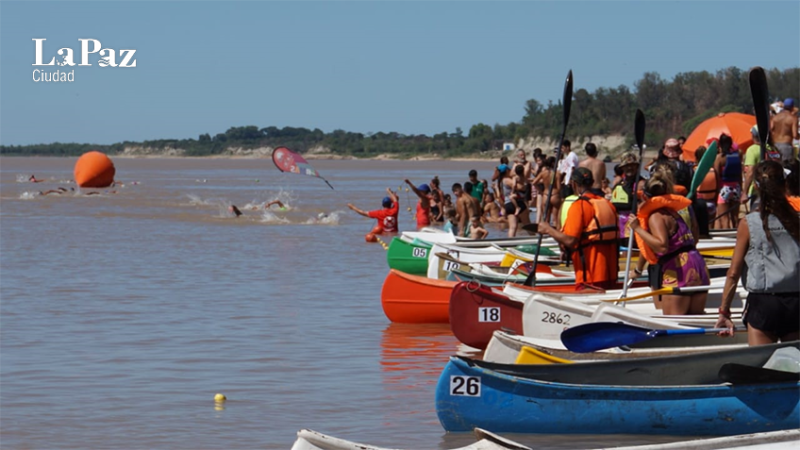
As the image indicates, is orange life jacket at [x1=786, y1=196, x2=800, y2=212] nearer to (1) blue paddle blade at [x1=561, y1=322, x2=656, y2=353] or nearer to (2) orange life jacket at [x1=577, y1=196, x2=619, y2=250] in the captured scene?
(1) blue paddle blade at [x1=561, y1=322, x2=656, y2=353]

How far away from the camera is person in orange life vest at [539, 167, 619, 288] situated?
34.7 ft

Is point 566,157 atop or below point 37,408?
atop

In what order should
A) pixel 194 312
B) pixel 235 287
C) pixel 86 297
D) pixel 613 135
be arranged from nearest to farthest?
pixel 194 312, pixel 86 297, pixel 235 287, pixel 613 135

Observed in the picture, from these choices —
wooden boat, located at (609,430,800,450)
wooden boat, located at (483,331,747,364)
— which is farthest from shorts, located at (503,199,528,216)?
wooden boat, located at (609,430,800,450)

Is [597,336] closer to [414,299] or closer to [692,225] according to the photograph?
[692,225]

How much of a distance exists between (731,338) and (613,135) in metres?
115

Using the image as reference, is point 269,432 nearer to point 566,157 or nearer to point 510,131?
point 566,157

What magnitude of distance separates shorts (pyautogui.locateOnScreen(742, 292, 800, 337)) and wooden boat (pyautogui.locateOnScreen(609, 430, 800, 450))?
108 cm

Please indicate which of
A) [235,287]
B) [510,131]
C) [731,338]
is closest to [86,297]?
[235,287]

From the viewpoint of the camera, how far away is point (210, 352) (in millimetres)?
11898

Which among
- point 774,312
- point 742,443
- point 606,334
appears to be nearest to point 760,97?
point 606,334

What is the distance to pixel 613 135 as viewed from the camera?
121 meters

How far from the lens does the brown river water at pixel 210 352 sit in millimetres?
8750

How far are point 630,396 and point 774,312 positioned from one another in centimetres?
104
